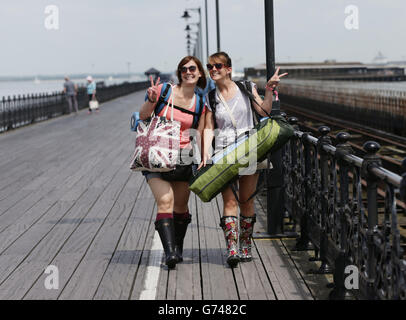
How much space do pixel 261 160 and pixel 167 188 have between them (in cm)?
82

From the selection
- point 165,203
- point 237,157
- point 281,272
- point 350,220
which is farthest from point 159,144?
point 350,220

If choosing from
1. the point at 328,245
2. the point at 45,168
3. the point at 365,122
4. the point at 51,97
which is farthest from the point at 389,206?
the point at 365,122

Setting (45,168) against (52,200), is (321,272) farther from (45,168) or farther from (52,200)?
(45,168)

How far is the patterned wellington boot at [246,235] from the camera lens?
18.9ft

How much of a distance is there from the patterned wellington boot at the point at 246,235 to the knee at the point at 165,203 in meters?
0.73

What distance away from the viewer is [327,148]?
5.38 meters

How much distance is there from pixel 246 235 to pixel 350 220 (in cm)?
136

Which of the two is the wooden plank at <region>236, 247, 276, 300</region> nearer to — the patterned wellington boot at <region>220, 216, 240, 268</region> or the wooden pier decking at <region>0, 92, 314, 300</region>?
the wooden pier decking at <region>0, 92, 314, 300</region>

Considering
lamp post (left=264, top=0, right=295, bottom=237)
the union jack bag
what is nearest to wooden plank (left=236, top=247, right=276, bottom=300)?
lamp post (left=264, top=0, right=295, bottom=237)

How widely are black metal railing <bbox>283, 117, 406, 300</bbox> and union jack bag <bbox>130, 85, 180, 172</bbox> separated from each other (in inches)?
50.4

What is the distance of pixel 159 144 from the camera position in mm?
5230

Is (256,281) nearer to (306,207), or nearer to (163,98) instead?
(306,207)

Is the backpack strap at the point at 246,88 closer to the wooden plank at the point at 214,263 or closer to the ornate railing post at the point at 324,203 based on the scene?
the ornate railing post at the point at 324,203

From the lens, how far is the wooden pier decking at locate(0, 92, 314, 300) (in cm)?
504
